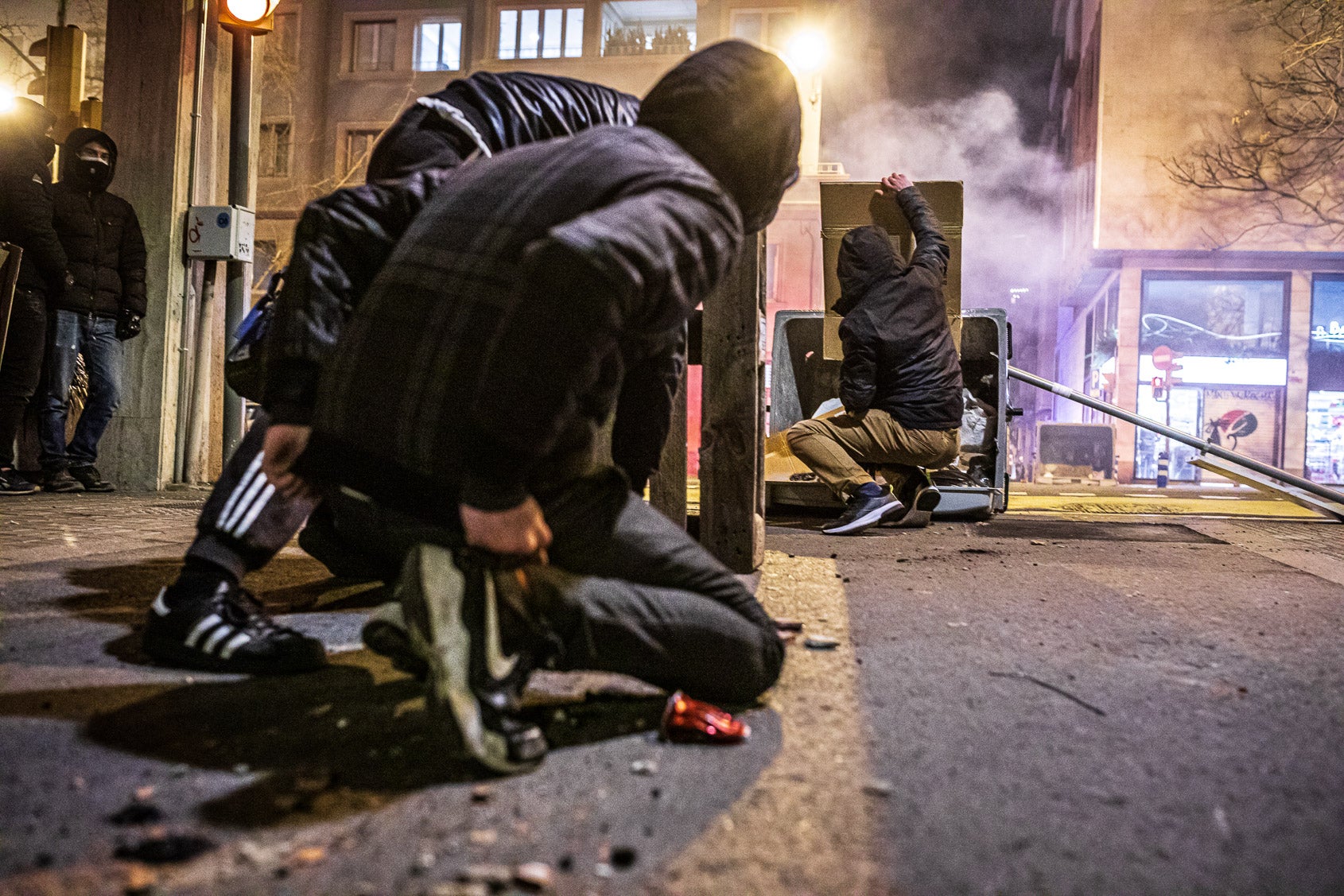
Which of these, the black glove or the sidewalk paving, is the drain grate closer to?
the sidewalk paving

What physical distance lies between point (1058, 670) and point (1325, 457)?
26130mm

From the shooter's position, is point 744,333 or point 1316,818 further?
point 744,333

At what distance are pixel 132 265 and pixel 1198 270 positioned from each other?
24372 mm

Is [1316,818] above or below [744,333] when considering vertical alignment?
below

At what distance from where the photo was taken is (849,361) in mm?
5844

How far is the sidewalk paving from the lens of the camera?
4.20 ft

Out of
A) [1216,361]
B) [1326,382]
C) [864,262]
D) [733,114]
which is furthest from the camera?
[1216,361]

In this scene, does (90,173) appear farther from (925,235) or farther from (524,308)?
(524,308)

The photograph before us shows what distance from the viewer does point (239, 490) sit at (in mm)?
2338

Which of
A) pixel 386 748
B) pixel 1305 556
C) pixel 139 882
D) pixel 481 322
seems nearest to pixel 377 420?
pixel 481 322

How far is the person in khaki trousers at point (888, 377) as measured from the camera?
5.72 meters

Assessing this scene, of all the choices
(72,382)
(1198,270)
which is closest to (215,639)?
(72,382)

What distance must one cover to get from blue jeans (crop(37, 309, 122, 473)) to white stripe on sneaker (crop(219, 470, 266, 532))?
17.3 feet

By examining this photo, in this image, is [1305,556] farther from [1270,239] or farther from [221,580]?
[1270,239]
